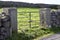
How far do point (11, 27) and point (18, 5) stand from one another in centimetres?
1119

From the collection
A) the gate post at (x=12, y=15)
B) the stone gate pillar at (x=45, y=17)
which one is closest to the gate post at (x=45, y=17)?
the stone gate pillar at (x=45, y=17)

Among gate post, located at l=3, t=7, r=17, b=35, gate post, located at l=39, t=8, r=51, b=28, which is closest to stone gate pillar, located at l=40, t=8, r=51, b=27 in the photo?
gate post, located at l=39, t=8, r=51, b=28

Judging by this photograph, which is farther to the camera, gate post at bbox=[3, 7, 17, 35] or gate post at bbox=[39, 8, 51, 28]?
gate post at bbox=[39, 8, 51, 28]

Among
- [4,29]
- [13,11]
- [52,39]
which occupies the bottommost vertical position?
[52,39]

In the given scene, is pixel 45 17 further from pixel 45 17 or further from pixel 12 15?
pixel 12 15

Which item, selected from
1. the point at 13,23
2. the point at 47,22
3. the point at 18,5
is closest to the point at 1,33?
the point at 13,23

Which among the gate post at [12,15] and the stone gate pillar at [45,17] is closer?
the gate post at [12,15]

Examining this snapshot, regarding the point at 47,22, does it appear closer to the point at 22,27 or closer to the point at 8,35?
the point at 22,27

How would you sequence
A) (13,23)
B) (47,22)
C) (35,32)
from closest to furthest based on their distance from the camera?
(13,23) < (35,32) < (47,22)

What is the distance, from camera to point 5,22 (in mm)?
7250

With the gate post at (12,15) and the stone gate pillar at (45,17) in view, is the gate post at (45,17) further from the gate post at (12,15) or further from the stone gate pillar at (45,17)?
the gate post at (12,15)

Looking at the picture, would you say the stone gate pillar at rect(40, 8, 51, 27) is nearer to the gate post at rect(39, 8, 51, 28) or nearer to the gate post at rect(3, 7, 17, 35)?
the gate post at rect(39, 8, 51, 28)

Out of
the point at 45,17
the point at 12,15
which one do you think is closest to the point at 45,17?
the point at 45,17

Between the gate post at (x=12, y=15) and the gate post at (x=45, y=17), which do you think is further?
the gate post at (x=45, y=17)
